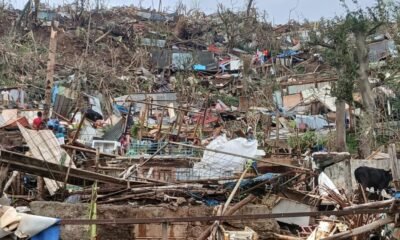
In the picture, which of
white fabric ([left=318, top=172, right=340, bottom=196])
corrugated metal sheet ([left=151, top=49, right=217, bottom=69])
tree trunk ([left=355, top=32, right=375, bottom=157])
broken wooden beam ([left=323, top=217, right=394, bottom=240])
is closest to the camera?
broken wooden beam ([left=323, top=217, right=394, bottom=240])

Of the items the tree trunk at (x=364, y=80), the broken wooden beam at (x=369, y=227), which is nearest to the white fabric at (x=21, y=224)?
the broken wooden beam at (x=369, y=227)

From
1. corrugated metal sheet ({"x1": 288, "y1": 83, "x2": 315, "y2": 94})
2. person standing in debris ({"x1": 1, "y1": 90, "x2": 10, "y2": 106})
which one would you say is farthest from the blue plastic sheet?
corrugated metal sheet ({"x1": 288, "y1": 83, "x2": 315, "y2": 94})

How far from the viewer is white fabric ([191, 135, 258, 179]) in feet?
27.7

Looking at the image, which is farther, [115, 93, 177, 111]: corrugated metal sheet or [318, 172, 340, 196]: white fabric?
[115, 93, 177, 111]: corrugated metal sheet

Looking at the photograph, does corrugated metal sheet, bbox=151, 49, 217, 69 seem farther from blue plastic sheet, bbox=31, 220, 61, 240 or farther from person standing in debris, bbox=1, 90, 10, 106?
blue plastic sheet, bbox=31, 220, 61, 240

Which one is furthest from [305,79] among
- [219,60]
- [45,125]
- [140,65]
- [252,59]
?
[45,125]

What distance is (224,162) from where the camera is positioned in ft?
28.4

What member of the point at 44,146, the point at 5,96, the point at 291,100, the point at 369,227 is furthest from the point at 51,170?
the point at 291,100

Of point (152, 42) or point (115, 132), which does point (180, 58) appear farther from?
point (115, 132)

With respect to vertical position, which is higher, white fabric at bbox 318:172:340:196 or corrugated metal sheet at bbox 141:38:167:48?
corrugated metal sheet at bbox 141:38:167:48

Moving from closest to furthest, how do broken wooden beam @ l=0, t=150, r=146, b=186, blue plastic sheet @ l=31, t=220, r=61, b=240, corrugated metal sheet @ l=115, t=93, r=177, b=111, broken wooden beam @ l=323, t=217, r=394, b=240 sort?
1. blue plastic sheet @ l=31, t=220, r=61, b=240
2. broken wooden beam @ l=323, t=217, r=394, b=240
3. broken wooden beam @ l=0, t=150, r=146, b=186
4. corrugated metal sheet @ l=115, t=93, r=177, b=111

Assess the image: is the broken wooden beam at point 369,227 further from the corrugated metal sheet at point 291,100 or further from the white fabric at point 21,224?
the corrugated metal sheet at point 291,100

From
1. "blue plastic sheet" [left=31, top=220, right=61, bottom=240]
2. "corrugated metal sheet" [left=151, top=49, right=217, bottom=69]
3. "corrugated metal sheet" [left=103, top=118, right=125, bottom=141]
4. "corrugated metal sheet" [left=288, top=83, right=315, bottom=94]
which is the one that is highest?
"corrugated metal sheet" [left=151, top=49, right=217, bottom=69]

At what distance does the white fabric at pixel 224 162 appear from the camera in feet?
27.7
